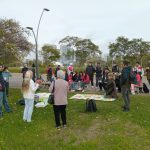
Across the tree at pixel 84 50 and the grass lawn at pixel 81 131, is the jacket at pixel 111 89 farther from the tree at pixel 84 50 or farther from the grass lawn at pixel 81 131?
the tree at pixel 84 50

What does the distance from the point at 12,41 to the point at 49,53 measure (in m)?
59.3

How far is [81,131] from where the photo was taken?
10.1m

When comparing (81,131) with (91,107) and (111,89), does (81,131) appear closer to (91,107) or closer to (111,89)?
(91,107)

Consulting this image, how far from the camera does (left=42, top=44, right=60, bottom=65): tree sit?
81688 mm

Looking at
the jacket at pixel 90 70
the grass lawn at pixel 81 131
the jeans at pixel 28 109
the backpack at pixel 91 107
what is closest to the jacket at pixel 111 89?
the grass lawn at pixel 81 131

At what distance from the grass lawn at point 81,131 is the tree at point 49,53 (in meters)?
68.4

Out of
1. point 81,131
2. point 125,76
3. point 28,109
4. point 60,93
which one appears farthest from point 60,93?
point 125,76

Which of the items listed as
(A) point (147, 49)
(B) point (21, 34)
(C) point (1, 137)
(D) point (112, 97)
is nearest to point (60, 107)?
(C) point (1, 137)

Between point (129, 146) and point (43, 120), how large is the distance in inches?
155

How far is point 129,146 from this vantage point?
27.9 feet

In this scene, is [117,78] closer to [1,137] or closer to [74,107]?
[74,107]

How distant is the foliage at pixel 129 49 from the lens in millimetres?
76250

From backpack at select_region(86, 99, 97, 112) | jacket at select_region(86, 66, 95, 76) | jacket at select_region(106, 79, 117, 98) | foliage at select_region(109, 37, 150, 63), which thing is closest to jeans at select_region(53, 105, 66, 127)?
backpack at select_region(86, 99, 97, 112)

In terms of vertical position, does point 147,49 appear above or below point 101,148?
above
